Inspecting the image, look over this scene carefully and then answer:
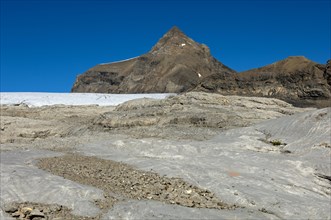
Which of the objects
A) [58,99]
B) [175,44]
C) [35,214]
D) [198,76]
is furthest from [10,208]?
[175,44]

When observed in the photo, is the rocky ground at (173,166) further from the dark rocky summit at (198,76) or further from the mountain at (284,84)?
the mountain at (284,84)

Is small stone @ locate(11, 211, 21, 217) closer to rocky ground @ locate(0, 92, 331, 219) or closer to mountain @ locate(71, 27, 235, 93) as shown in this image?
rocky ground @ locate(0, 92, 331, 219)

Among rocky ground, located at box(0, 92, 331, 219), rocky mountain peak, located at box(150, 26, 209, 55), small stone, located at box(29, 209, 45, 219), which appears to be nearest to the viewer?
small stone, located at box(29, 209, 45, 219)

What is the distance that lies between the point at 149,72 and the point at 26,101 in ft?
225

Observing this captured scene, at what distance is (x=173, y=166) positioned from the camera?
19.6 m

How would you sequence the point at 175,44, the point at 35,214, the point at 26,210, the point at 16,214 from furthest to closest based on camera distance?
the point at 175,44 → the point at 26,210 → the point at 16,214 → the point at 35,214

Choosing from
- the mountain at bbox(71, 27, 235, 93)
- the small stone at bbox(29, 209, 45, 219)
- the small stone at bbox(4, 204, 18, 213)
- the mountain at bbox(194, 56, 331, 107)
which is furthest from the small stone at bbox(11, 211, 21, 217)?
the mountain at bbox(71, 27, 235, 93)

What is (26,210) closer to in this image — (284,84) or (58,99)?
(58,99)

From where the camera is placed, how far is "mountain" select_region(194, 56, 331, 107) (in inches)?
2916

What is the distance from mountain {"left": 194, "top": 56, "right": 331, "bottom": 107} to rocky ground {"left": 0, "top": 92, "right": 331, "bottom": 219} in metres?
40.1

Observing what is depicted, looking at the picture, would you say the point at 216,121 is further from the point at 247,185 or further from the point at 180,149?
the point at 247,185

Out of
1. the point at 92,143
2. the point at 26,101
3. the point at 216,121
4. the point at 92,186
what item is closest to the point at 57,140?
the point at 92,143

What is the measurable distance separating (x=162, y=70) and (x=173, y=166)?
115 metres

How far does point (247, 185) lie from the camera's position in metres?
17.6
